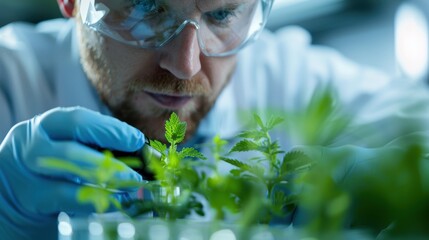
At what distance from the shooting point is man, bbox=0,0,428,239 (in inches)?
33.3

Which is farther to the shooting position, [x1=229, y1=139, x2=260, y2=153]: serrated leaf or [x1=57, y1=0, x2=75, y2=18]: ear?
[x1=57, y1=0, x2=75, y2=18]: ear

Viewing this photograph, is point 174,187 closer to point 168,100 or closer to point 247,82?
point 168,100

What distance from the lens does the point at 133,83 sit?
47.3 inches

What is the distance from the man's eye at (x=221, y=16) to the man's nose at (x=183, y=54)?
66 mm

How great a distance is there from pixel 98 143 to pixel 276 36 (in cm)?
118

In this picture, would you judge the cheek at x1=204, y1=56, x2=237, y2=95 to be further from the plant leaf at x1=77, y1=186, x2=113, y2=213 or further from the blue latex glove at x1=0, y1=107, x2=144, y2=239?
the plant leaf at x1=77, y1=186, x2=113, y2=213

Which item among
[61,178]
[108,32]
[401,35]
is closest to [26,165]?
[61,178]

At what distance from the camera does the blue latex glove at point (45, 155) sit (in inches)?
32.4

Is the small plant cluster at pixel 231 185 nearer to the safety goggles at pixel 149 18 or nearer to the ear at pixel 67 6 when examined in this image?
the safety goggles at pixel 149 18

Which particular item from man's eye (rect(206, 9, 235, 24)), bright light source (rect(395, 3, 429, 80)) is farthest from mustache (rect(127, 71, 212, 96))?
bright light source (rect(395, 3, 429, 80))

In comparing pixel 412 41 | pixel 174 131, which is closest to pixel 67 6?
pixel 174 131

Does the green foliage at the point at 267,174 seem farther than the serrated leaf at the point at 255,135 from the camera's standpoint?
No

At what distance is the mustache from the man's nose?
24mm

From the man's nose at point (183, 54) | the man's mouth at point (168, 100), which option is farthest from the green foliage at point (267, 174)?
the man's mouth at point (168, 100)
